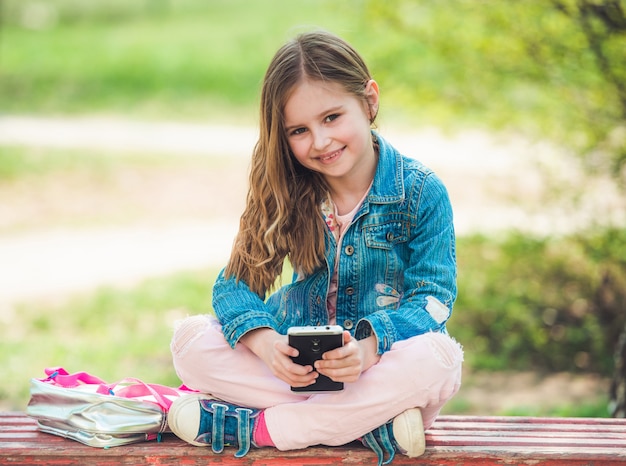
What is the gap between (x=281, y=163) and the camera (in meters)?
2.82

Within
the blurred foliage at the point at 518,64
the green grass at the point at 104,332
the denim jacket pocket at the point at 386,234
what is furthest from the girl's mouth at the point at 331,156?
the blurred foliage at the point at 518,64

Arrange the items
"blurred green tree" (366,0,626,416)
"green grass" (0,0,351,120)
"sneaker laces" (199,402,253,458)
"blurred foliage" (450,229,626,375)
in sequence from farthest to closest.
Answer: "green grass" (0,0,351,120), "blurred foliage" (450,229,626,375), "blurred green tree" (366,0,626,416), "sneaker laces" (199,402,253,458)

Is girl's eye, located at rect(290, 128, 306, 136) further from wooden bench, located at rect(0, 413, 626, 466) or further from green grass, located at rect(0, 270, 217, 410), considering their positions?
green grass, located at rect(0, 270, 217, 410)

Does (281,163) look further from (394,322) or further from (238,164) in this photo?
(238,164)

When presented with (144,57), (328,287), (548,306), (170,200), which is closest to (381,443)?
(328,287)

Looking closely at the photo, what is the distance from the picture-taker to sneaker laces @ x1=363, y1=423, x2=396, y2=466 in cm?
244

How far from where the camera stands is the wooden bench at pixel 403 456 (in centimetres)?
245

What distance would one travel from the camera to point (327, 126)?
2.70m

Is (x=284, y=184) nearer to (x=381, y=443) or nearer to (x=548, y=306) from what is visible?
(x=381, y=443)

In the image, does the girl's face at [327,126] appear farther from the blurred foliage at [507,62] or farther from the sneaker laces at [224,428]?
the sneaker laces at [224,428]

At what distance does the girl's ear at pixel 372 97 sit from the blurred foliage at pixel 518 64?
7.49 feet

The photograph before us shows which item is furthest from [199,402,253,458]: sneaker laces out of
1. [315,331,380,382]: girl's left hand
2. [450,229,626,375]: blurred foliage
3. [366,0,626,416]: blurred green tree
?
[366,0,626,416]: blurred green tree

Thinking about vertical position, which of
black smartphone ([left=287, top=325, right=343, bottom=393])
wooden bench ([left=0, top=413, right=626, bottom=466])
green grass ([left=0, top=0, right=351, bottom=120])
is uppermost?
green grass ([left=0, top=0, right=351, bottom=120])

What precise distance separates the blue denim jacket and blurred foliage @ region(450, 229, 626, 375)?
2.44 meters
